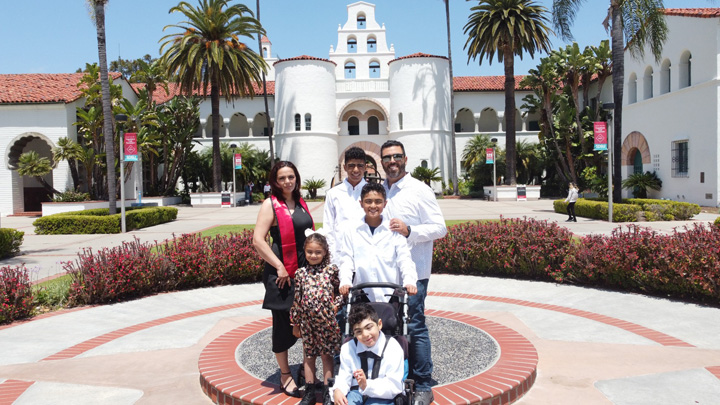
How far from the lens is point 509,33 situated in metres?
31.9

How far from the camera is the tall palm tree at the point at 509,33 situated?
32156 millimetres

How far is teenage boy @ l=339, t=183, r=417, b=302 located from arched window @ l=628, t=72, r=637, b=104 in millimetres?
28958

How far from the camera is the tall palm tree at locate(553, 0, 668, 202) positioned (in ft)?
56.8

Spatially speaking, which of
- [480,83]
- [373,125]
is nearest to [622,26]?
[480,83]

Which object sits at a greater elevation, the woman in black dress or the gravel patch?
the woman in black dress

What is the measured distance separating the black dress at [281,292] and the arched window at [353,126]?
4186 centimetres

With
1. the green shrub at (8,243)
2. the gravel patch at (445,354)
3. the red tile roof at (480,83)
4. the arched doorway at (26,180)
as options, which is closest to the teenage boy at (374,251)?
the gravel patch at (445,354)

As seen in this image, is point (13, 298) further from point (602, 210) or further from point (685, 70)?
point (685, 70)

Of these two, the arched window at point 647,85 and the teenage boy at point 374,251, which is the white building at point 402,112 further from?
the teenage boy at point 374,251

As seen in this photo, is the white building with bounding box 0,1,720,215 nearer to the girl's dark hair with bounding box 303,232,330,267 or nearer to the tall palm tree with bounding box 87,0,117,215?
the tall palm tree with bounding box 87,0,117,215

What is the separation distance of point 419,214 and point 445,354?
1605mm

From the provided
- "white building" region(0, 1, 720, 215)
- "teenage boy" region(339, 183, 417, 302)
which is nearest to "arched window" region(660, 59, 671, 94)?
"white building" region(0, 1, 720, 215)

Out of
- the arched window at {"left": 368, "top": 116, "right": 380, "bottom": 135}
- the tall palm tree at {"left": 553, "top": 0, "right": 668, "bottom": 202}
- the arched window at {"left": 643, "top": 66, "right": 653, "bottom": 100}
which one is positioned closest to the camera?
the tall palm tree at {"left": 553, "top": 0, "right": 668, "bottom": 202}

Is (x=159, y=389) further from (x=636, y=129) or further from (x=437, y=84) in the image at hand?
(x=437, y=84)
